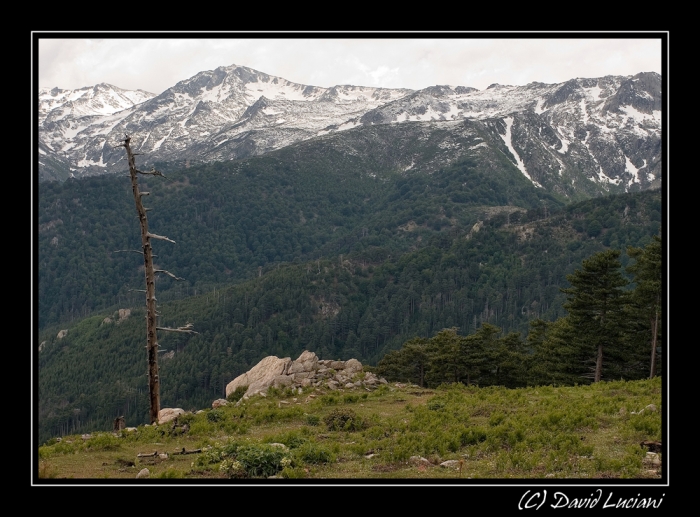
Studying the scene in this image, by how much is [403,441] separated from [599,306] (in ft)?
114

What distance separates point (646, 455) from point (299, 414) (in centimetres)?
1167

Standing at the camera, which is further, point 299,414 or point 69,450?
point 299,414

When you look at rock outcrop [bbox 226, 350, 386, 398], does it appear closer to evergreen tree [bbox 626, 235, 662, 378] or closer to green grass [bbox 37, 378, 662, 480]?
green grass [bbox 37, 378, 662, 480]

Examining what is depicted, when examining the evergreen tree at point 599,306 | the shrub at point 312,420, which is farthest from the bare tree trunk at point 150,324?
the evergreen tree at point 599,306

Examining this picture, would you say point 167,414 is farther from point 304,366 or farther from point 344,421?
point 304,366

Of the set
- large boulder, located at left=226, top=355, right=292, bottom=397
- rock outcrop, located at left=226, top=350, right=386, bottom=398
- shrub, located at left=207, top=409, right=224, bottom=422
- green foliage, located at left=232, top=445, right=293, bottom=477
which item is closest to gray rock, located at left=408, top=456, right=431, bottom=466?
green foliage, located at left=232, top=445, right=293, bottom=477

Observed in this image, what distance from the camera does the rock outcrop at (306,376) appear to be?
29.5 m

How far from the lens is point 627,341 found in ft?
150

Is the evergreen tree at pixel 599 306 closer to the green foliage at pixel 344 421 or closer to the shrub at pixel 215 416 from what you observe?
the green foliage at pixel 344 421

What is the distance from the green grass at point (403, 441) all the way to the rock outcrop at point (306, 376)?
203 inches

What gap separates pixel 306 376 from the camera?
32.1m

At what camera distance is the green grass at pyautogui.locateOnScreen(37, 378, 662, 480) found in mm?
13969
